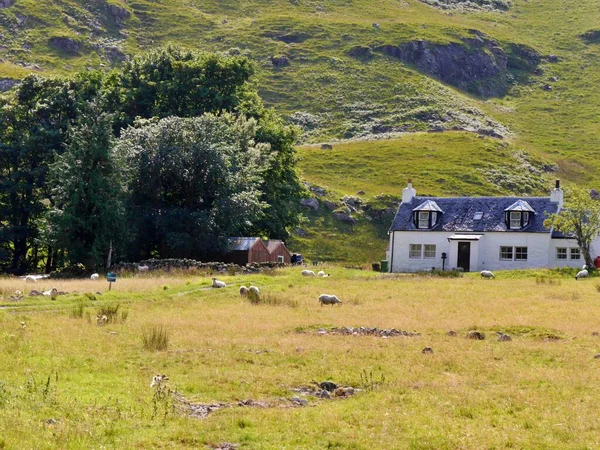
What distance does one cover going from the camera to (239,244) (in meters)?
58.6

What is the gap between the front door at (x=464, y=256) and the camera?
211 ft

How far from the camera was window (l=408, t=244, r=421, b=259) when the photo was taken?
67.2 m

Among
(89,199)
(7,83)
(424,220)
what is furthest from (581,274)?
(7,83)

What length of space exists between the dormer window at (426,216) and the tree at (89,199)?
2533 centimetres

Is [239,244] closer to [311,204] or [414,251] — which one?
[414,251]

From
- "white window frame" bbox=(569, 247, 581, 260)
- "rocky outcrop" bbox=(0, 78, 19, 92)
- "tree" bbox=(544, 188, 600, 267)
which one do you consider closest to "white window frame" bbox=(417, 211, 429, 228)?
"tree" bbox=(544, 188, 600, 267)

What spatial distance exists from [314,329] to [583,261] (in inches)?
1626

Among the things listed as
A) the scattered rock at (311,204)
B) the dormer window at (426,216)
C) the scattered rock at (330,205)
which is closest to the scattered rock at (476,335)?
the dormer window at (426,216)

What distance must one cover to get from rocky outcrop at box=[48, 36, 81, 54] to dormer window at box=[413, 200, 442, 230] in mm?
131706

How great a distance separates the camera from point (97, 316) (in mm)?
27000

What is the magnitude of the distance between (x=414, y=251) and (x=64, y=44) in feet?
445

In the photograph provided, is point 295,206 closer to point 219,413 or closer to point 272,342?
point 272,342

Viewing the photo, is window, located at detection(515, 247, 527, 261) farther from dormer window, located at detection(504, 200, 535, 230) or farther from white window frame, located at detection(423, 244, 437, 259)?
white window frame, located at detection(423, 244, 437, 259)

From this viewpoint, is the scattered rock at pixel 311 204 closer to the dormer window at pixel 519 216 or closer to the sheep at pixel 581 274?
the dormer window at pixel 519 216
